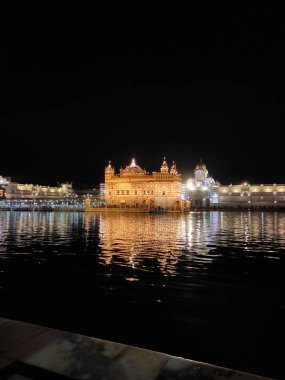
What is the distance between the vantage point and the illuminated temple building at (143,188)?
111375 mm

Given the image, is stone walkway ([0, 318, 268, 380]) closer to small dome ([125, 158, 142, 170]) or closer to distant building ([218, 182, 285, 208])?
small dome ([125, 158, 142, 170])

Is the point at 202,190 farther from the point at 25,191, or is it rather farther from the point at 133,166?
the point at 25,191

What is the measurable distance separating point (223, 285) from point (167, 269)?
282 cm

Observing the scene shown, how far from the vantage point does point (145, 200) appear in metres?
114

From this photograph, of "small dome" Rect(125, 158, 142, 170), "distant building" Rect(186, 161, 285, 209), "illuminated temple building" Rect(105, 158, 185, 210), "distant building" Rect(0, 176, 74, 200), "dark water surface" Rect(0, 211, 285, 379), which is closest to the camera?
"dark water surface" Rect(0, 211, 285, 379)

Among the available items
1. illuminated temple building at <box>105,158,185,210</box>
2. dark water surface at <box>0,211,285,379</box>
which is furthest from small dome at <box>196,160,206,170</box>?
dark water surface at <box>0,211,285,379</box>

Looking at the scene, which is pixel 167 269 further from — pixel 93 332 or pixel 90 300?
pixel 93 332

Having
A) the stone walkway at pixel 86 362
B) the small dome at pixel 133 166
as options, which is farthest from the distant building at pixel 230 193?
the stone walkway at pixel 86 362

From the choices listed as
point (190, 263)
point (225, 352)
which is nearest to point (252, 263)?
point (190, 263)

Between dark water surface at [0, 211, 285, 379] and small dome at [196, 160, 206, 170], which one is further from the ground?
small dome at [196, 160, 206, 170]

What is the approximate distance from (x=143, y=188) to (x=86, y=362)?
4368 inches

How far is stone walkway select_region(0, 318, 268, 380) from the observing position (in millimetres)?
Result: 4152

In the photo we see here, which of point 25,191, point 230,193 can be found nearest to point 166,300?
point 230,193

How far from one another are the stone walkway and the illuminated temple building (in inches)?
4020
